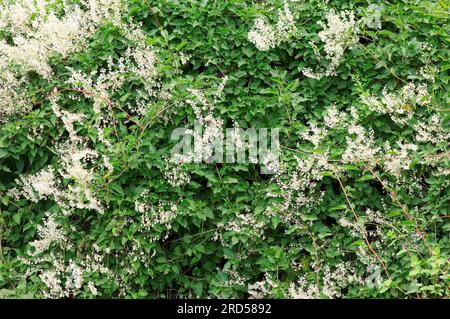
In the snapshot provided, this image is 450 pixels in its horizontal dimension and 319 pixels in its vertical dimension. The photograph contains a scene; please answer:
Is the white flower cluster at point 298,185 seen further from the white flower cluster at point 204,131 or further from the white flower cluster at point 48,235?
the white flower cluster at point 48,235

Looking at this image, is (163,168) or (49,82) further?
(49,82)

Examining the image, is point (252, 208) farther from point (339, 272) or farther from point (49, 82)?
point (49, 82)

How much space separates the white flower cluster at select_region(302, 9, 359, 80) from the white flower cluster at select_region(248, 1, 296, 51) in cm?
17

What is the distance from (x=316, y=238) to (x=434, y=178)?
70 centimetres

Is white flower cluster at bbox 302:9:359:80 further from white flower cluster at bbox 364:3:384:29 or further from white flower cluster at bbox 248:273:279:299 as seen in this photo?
white flower cluster at bbox 248:273:279:299

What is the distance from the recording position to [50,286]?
3.29 m

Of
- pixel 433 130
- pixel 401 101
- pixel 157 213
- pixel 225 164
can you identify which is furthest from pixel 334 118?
pixel 157 213

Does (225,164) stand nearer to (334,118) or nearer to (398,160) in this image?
(334,118)

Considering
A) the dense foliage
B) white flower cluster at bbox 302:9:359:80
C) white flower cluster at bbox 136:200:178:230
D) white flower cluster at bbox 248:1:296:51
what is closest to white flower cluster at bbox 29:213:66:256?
the dense foliage

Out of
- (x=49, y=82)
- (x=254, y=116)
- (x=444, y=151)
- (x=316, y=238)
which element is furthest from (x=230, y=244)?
(x=49, y=82)

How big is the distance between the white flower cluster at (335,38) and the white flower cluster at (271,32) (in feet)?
0.57

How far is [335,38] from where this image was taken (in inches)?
138

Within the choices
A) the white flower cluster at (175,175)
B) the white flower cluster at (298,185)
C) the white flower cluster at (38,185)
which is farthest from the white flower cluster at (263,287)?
the white flower cluster at (38,185)

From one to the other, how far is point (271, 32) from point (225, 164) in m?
0.81
